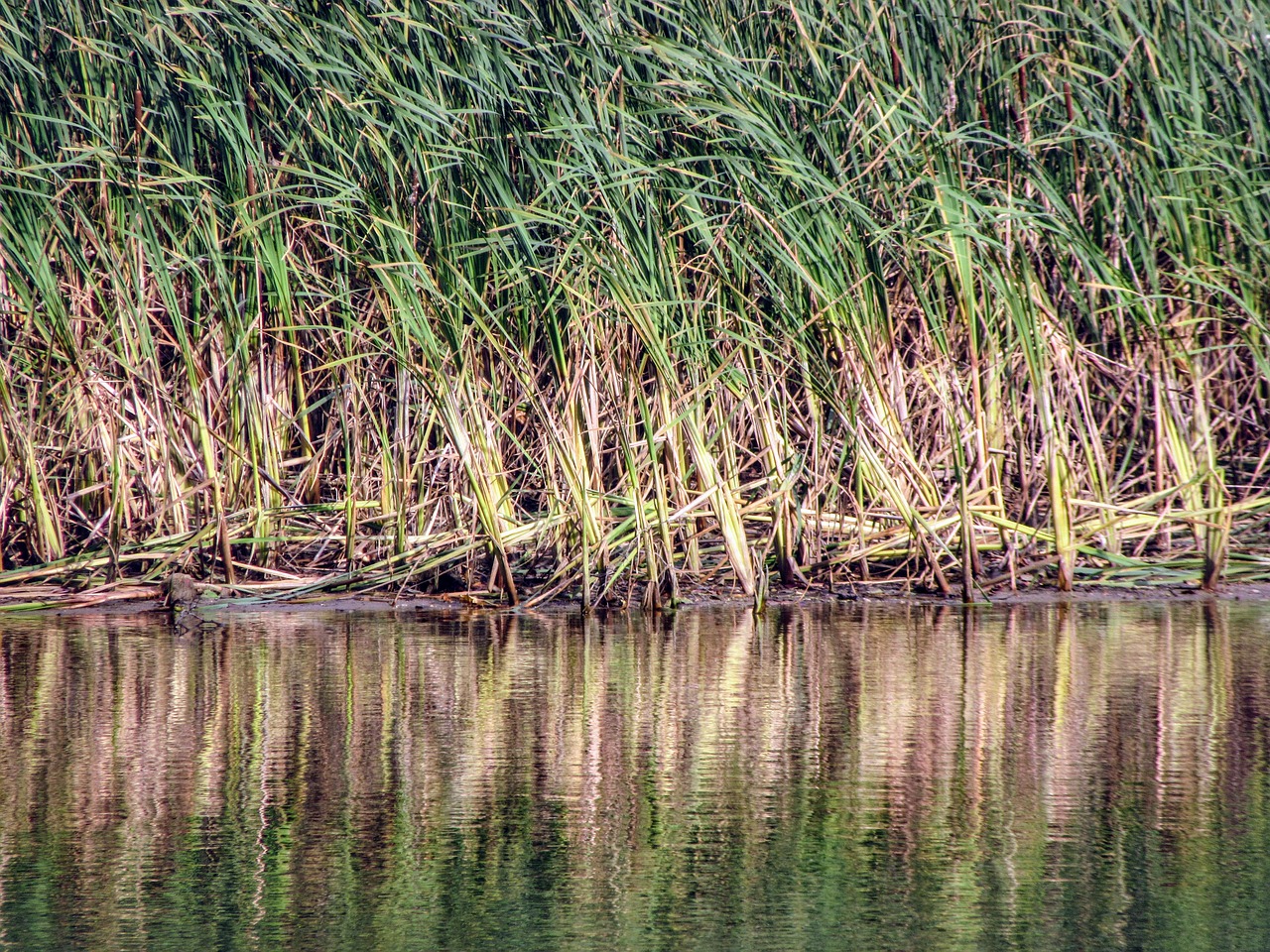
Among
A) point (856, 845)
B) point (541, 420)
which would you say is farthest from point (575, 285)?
point (856, 845)

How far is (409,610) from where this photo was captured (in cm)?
505

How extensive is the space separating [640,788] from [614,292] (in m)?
2.23

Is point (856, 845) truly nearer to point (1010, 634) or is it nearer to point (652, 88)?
point (1010, 634)

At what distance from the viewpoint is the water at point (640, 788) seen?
234 centimetres

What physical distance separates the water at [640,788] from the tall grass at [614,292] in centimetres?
68

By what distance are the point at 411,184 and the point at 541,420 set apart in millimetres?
950

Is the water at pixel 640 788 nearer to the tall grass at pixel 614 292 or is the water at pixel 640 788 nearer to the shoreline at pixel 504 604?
the shoreline at pixel 504 604

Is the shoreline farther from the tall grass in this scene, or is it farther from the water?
the water

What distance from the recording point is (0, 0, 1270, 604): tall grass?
504 centimetres

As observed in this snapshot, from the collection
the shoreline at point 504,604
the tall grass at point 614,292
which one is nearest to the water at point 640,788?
the shoreline at point 504,604

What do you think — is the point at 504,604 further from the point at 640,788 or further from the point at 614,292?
the point at 640,788

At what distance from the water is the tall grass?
68cm

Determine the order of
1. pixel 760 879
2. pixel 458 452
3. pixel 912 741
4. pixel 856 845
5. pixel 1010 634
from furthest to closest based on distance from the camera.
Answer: pixel 458 452, pixel 1010 634, pixel 912 741, pixel 856 845, pixel 760 879

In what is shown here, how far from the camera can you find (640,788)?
3.00 m
